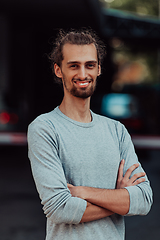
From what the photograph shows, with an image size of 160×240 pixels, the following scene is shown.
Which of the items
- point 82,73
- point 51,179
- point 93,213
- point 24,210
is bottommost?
point 24,210

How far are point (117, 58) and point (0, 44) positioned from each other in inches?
991

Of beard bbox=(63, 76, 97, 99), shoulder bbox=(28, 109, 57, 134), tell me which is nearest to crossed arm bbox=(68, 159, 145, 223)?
shoulder bbox=(28, 109, 57, 134)

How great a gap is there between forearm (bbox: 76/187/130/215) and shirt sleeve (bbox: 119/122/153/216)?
0.15 feet

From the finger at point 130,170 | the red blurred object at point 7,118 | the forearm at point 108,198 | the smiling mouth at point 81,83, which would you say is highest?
the smiling mouth at point 81,83

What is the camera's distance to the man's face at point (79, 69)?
2164 mm

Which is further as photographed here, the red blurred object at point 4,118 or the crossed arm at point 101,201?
the red blurred object at point 4,118


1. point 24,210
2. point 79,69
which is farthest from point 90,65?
point 24,210

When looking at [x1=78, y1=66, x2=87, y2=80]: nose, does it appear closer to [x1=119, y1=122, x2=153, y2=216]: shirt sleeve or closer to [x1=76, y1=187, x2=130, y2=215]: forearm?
[x1=119, y1=122, x2=153, y2=216]: shirt sleeve

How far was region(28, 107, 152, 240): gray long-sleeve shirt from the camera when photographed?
2.01 metres

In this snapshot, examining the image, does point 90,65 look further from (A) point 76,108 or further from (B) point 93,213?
(B) point 93,213

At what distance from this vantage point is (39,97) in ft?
65.1

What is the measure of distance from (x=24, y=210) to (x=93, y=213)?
3.58m

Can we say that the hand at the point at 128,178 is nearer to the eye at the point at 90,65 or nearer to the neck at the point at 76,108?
the neck at the point at 76,108

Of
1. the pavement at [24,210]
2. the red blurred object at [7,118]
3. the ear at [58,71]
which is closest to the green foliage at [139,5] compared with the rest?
the red blurred object at [7,118]
